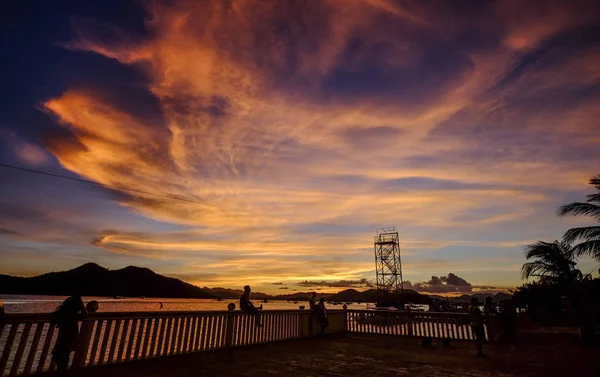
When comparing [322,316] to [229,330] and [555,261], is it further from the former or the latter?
[555,261]

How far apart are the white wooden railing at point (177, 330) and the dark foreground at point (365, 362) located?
15.4 inches

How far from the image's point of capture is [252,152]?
1608 centimetres

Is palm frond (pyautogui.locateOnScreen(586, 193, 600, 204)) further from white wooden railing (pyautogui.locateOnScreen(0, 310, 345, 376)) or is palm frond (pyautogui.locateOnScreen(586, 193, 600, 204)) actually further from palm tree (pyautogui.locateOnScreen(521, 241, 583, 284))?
white wooden railing (pyautogui.locateOnScreen(0, 310, 345, 376))

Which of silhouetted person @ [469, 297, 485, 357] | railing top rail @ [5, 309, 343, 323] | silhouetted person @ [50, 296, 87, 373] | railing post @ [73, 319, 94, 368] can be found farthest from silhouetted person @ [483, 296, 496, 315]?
silhouetted person @ [50, 296, 87, 373]

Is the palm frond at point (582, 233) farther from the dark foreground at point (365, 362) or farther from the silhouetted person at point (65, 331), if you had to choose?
the silhouetted person at point (65, 331)

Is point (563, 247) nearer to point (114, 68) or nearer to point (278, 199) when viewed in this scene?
point (278, 199)

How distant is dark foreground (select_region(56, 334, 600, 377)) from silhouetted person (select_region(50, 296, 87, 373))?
2.10 feet

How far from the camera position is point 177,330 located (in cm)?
890

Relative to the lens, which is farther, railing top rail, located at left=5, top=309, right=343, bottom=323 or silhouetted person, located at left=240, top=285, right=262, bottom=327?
silhouetted person, located at left=240, top=285, right=262, bottom=327

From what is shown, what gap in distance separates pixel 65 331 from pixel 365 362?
6.84 m

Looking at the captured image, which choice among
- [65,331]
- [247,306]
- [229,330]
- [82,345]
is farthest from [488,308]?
[65,331]

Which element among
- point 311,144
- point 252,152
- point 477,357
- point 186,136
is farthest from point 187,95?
point 477,357

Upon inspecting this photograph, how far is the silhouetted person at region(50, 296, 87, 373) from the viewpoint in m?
5.94

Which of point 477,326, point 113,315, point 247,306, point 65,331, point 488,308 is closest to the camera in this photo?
point 65,331
